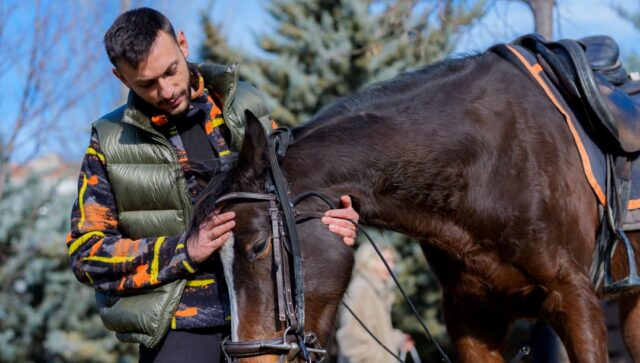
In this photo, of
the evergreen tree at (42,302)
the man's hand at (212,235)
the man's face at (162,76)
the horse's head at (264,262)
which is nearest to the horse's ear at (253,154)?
the horse's head at (264,262)

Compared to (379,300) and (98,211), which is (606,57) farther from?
(379,300)

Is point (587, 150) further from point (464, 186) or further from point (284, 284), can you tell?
point (284, 284)

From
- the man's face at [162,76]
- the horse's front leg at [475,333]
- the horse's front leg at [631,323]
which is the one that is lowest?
the horse's front leg at [631,323]

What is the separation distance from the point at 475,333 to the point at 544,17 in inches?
112

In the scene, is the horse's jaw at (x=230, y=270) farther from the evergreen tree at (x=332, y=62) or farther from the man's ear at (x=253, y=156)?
the evergreen tree at (x=332, y=62)

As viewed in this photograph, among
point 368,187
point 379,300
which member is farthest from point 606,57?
point 379,300

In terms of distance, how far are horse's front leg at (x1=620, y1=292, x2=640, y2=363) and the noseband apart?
89.9 inches

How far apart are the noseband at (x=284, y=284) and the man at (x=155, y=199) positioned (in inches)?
6.7

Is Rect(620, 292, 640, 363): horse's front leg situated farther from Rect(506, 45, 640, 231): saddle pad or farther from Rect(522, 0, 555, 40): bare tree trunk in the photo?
Rect(522, 0, 555, 40): bare tree trunk

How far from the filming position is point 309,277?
9.49 ft

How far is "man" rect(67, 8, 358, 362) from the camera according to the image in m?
3.03

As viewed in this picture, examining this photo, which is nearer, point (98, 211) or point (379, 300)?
point (98, 211)

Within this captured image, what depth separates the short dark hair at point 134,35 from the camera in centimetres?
299

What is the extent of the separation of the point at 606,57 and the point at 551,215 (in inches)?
46.5
